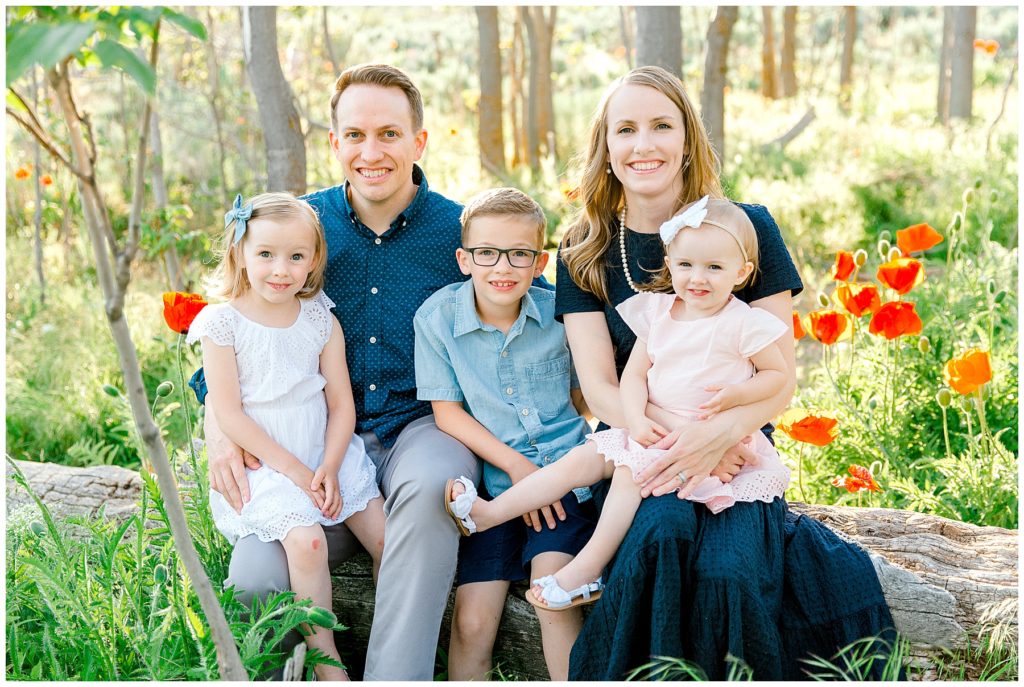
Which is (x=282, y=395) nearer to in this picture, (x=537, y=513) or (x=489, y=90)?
(x=537, y=513)

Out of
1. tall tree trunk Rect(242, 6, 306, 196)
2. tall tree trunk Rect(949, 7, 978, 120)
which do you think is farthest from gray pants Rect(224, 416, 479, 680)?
tall tree trunk Rect(949, 7, 978, 120)

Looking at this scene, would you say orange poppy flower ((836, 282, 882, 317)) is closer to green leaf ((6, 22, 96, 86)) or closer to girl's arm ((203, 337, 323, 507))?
girl's arm ((203, 337, 323, 507))

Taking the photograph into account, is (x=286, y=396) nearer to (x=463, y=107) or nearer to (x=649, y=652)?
(x=649, y=652)

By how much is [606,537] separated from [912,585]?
30.2 inches

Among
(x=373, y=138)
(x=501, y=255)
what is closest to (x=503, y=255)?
(x=501, y=255)

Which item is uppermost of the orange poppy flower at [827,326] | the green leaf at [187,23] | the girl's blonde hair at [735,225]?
the green leaf at [187,23]

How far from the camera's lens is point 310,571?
90.5 inches

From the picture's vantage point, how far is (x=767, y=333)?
2.33m

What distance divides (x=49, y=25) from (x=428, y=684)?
159 cm

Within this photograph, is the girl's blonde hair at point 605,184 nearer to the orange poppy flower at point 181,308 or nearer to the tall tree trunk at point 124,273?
the orange poppy flower at point 181,308

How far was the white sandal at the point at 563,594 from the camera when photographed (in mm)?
2201

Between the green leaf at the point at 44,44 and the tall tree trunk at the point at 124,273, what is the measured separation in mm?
138

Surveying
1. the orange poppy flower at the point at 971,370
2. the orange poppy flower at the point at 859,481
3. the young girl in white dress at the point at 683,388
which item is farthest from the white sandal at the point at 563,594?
the orange poppy flower at the point at 971,370

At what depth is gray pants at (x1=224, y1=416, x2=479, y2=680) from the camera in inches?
88.3
